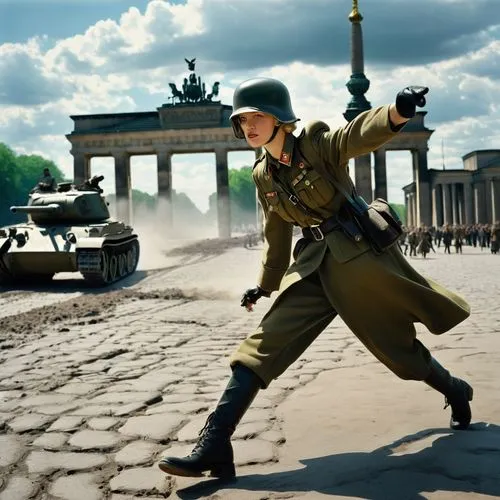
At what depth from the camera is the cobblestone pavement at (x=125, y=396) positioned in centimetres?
370

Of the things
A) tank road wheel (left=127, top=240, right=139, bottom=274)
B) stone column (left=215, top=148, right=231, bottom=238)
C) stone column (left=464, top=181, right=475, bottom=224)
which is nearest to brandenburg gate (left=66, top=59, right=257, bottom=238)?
stone column (left=215, top=148, right=231, bottom=238)

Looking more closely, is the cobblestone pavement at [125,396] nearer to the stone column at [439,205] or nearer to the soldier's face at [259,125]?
the soldier's face at [259,125]

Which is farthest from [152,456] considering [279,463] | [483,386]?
[483,386]

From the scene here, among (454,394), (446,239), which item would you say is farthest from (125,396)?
(446,239)

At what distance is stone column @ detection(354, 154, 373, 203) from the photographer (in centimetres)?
5504

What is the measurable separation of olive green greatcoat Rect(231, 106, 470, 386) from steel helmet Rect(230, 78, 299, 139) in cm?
14

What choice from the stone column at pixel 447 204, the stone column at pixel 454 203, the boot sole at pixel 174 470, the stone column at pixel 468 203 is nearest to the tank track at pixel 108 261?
the boot sole at pixel 174 470

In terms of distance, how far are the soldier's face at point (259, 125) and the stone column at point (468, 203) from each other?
6987cm

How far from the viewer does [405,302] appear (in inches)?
145

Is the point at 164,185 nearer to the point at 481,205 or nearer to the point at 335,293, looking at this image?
the point at 481,205

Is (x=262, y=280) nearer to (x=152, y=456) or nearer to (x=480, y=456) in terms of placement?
(x=152, y=456)

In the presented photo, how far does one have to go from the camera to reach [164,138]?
187ft

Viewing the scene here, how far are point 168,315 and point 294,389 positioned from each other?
17.8 ft

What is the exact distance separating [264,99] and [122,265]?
16.6 meters
